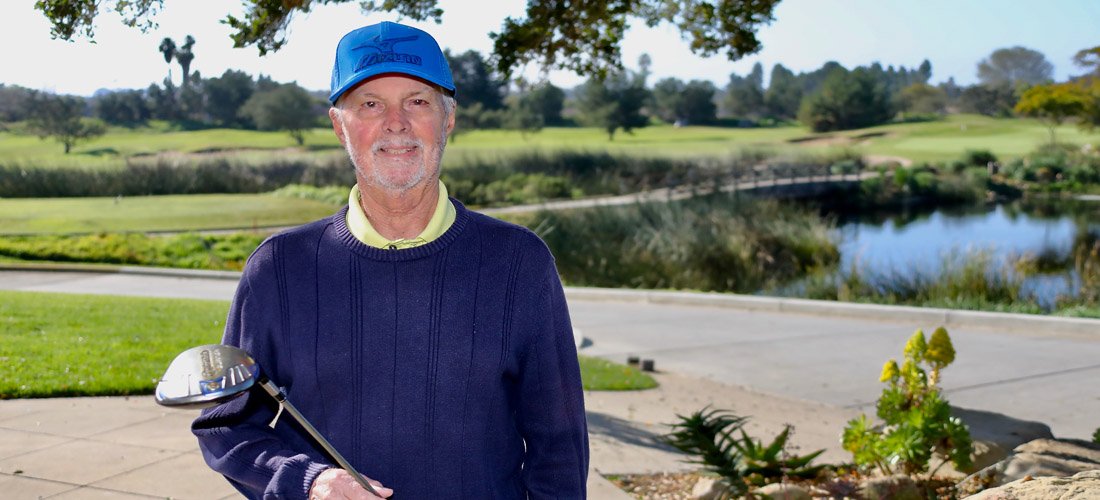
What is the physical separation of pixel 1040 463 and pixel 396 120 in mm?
Result: 3682

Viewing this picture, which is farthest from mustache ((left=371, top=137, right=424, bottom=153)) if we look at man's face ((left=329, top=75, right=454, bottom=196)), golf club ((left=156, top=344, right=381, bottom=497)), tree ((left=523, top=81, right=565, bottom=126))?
tree ((left=523, top=81, right=565, bottom=126))

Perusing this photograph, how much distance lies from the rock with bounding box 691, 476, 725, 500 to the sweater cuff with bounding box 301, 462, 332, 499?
11.3ft

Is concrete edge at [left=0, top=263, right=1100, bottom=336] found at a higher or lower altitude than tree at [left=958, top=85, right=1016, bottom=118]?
lower

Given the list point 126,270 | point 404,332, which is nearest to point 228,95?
point 126,270

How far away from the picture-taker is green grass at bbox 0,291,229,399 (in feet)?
24.6

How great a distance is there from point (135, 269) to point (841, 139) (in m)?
53.9

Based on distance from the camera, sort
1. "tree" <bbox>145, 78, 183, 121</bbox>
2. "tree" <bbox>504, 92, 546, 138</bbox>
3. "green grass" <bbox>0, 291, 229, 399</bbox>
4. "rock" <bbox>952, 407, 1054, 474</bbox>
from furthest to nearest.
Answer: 1. "tree" <bbox>504, 92, 546, 138</bbox>
2. "tree" <bbox>145, 78, 183, 121</bbox>
3. "green grass" <bbox>0, 291, 229, 399</bbox>
4. "rock" <bbox>952, 407, 1054, 474</bbox>

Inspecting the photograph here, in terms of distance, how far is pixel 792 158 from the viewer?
49656 millimetres

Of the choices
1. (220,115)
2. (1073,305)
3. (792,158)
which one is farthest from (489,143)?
(1073,305)

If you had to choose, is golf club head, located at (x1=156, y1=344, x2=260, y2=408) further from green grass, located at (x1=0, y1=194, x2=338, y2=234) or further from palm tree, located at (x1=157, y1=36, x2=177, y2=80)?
green grass, located at (x1=0, y1=194, x2=338, y2=234)

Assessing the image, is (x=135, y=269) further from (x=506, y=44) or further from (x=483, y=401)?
(x=483, y=401)

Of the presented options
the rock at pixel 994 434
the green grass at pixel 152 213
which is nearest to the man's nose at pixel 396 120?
the rock at pixel 994 434

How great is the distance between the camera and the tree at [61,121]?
839 inches

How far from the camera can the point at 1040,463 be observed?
4785 millimetres
